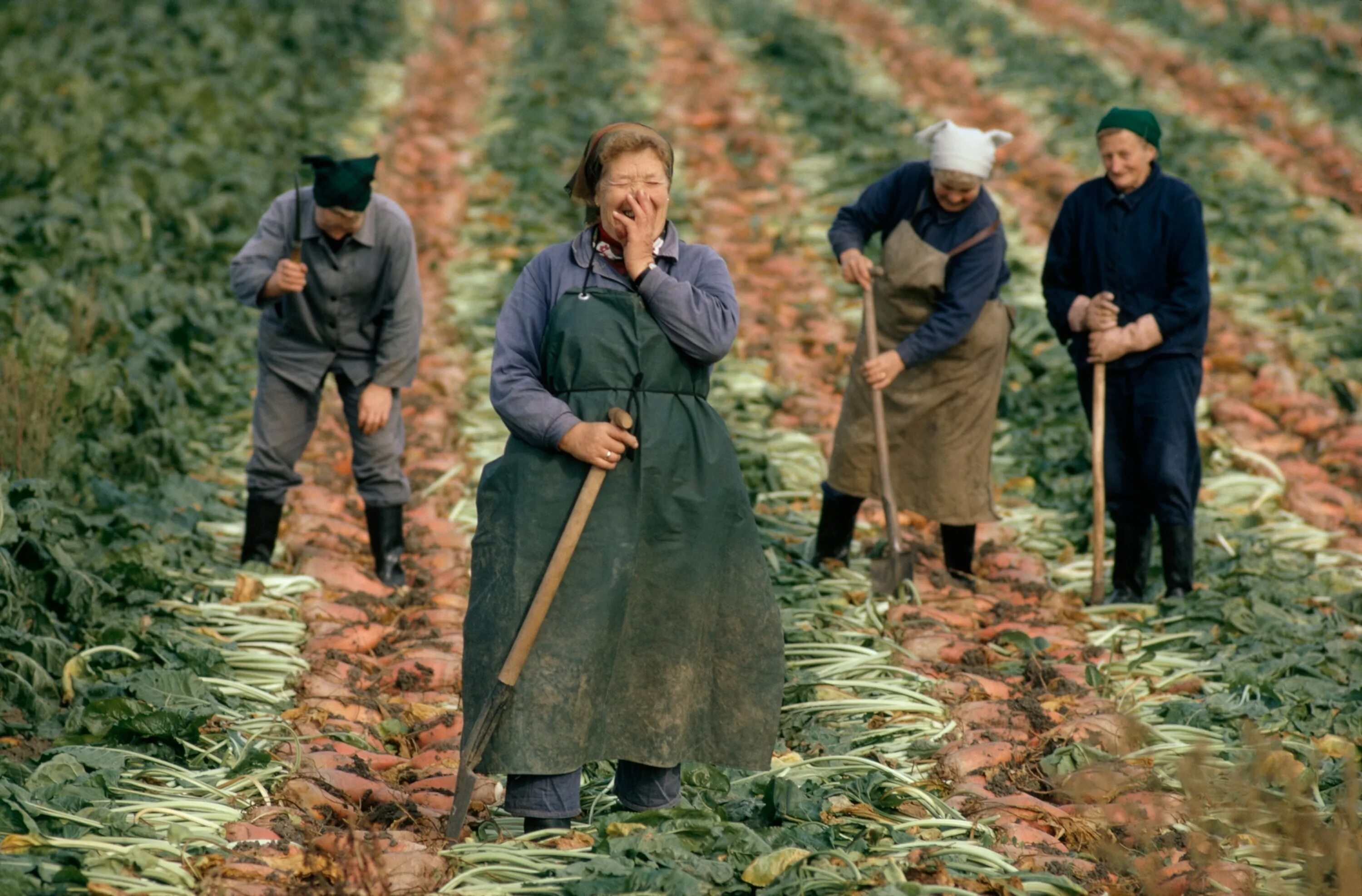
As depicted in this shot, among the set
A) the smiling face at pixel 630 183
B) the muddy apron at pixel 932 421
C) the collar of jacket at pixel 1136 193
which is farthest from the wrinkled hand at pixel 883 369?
the smiling face at pixel 630 183

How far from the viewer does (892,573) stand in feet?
18.1

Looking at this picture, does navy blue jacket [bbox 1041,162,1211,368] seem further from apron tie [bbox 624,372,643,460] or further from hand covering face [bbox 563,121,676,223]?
apron tie [bbox 624,372,643,460]

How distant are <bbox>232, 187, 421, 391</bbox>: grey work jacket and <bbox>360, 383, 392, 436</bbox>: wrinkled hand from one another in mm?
25

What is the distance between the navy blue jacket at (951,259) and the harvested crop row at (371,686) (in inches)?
75.9

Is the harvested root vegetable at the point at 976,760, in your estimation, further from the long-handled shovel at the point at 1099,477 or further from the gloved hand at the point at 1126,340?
the gloved hand at the point at 1126,340

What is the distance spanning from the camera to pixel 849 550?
5840mm

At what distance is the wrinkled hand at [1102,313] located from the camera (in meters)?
5.54

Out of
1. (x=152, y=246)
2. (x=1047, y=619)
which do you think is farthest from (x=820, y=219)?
(x=1047, y=619)

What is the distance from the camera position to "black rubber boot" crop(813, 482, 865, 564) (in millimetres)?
5730

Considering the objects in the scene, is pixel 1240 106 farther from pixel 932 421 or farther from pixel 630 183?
pixel 630 183

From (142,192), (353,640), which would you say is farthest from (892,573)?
(142,192)

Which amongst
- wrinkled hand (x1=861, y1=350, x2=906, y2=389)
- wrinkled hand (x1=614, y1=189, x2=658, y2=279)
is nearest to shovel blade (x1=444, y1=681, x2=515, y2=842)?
wrinkled hand (x1=614, y1=189, x2=658, y2=279)

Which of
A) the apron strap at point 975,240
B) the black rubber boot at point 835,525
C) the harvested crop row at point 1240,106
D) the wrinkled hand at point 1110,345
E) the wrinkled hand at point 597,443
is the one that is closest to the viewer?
the wrinkled hand at point 597,443

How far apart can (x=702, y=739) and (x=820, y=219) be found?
7610mm
